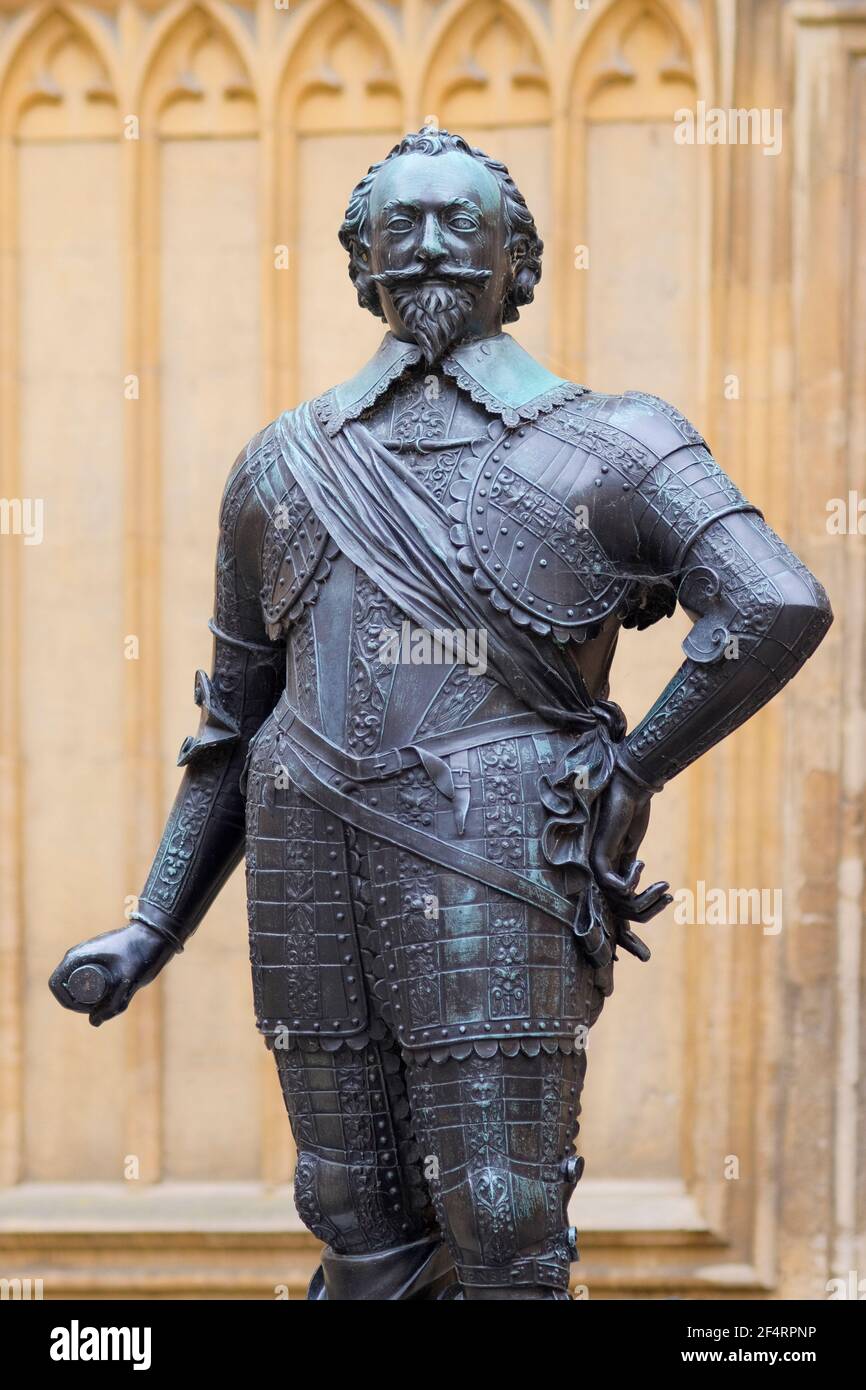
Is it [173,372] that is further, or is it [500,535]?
[173,372]

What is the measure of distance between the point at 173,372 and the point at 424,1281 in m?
4.24

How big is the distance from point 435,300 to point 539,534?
0.47 meters

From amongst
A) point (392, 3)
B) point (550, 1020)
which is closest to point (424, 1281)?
point (550, 1020)

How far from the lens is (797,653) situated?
3.90 meters

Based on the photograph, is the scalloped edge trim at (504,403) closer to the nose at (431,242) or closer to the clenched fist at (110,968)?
the nose at (431,242)

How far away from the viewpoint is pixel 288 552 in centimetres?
411

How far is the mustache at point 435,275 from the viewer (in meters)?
4.02

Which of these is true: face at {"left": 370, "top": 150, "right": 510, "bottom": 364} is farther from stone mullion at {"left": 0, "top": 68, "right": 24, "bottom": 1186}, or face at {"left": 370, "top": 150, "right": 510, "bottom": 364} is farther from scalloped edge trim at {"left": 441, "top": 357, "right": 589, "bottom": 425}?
stone mullion at {"left": 0, "top": 68, "right": 24, "bottom": 1186}

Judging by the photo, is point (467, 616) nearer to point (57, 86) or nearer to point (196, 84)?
point (196, 84)

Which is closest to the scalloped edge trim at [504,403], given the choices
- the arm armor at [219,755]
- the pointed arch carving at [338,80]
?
the arm armor at [219,755]

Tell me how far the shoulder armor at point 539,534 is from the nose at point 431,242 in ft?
1.22

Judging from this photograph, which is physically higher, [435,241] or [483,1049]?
[435,241]

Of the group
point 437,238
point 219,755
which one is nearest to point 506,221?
point 437,238

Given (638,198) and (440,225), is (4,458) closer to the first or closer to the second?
(638,198)
